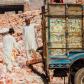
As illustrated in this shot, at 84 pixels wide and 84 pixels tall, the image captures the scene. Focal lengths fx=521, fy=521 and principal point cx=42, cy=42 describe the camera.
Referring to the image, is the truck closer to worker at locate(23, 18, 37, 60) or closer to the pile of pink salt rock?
the pile of pink salt rock

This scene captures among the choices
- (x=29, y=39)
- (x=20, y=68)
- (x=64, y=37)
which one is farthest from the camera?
(x=20, y=68)

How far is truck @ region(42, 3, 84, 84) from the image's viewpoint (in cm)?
1278

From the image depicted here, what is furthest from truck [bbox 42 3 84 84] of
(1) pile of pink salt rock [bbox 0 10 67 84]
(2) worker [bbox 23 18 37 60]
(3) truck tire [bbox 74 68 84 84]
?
(2) worker [bbox 23 18 37 60]

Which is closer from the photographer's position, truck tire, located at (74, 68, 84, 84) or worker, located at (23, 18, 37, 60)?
truck tire, located at (74, 68, 84, 84)

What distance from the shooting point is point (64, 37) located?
12906 millimetres

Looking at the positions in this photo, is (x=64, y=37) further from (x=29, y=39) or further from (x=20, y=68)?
(x=20, y=68)

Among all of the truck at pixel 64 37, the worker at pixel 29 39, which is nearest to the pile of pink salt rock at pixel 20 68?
the worker at pixel 29 39

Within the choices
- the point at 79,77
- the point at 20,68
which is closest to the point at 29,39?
the point at 20,68

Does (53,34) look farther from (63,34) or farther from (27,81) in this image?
(27,81)

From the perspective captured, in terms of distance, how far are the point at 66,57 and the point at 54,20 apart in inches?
38.1

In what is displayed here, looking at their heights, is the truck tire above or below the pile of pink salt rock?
above

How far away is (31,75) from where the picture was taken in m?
17.0

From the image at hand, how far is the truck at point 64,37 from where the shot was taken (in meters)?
12.8

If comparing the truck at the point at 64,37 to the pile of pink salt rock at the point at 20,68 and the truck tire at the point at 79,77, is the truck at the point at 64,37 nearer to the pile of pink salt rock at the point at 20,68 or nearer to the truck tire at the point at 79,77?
the truck tire at the point at 79,77
